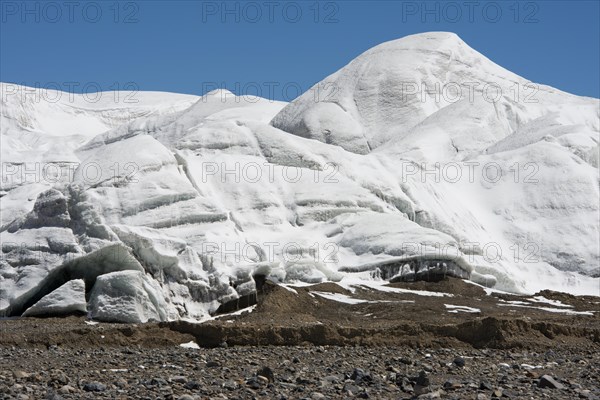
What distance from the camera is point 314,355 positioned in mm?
24531

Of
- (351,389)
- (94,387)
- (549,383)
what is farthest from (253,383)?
(549,383)

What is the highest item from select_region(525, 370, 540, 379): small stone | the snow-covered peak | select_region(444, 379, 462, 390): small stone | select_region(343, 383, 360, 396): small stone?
the snow-covered peak

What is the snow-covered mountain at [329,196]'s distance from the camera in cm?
3622

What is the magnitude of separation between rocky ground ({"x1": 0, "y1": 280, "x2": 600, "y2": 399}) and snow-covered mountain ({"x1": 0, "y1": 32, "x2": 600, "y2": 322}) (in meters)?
2.67

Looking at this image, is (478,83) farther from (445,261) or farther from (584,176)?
(445,261)

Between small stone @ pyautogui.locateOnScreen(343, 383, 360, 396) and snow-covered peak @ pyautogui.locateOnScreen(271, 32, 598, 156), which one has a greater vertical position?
snow-covered peak @ pyautogui.locateOnScreen(271, 32, 598, 156)

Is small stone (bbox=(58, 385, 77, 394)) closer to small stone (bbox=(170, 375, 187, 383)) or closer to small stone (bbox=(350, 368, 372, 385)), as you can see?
small stone (bbox=(170, 375, 187, 383))

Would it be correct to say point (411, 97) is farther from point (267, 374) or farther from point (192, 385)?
point (192, 385)

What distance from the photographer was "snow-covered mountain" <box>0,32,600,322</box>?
119ft


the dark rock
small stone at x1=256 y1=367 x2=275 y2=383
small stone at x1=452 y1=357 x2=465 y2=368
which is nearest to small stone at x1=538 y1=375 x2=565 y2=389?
the dark rock

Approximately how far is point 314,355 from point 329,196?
75.5ft

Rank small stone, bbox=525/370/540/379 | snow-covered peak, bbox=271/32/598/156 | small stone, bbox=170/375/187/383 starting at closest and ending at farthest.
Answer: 1. small stone, bbox=170/375/187/383
2. small stone, bbox=525/370/540/379
3. snow-covered peak, bbox=271/32/598/156

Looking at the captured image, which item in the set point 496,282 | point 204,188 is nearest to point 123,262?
Result: point 204,188

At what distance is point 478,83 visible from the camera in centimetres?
7269
